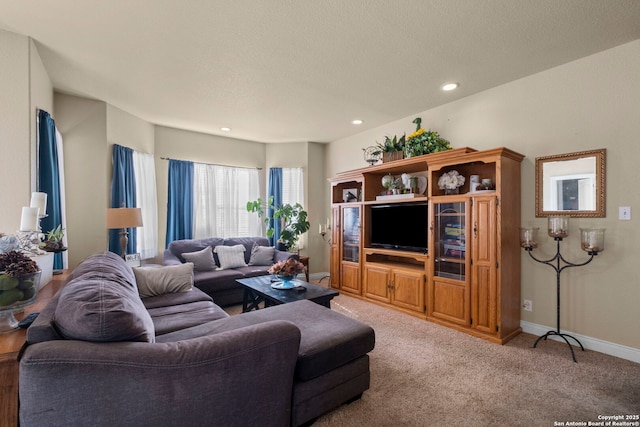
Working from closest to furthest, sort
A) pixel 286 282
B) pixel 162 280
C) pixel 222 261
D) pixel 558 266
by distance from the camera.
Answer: pixel 558 266 → pixel 162 280 → pixel 286 282 → pixel 222 261

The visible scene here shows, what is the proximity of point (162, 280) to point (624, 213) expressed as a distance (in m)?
4.23

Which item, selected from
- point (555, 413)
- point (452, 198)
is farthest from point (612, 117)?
point (555, 413)

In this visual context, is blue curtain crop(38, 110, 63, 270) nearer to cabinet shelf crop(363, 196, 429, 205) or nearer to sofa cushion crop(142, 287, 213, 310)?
sofa cushion crop(142, 287, 213, 310)

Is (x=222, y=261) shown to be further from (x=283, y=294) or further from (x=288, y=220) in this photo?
(x=283, y=294)

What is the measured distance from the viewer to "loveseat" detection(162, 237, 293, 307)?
12.5 ft

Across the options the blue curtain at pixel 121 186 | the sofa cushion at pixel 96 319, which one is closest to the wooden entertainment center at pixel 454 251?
the sofa cushion at pixel 96 319

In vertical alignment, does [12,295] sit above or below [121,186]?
below

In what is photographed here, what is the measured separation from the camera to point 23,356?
1.03 meters

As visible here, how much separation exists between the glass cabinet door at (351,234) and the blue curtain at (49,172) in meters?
3.49

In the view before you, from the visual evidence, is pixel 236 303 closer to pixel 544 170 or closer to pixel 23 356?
pixel 23 356

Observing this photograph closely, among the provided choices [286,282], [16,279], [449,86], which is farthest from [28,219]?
[449,86]

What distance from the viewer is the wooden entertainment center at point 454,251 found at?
2811 mm

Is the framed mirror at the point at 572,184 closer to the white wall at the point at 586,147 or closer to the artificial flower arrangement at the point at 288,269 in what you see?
the white wall at the point at 586,147

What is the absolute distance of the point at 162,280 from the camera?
284cm
